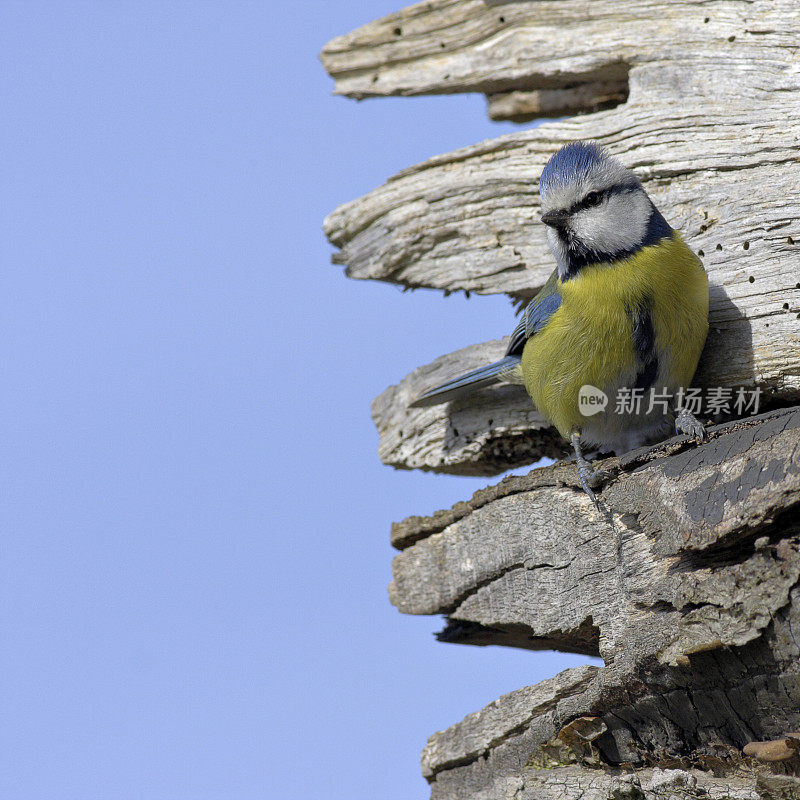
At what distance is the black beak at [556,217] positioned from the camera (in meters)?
3.48

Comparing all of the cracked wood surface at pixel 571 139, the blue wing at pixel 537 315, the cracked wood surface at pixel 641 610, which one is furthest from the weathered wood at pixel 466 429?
the cracked wood surface at pixel 641 610

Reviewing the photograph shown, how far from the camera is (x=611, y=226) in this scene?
3467 mm

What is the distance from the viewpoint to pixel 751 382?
3.55 meters

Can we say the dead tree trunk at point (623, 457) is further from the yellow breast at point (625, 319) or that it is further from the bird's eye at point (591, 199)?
the bird's eye at point (591, 199)

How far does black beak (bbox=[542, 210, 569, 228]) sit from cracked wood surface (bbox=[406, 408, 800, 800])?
3.10ft

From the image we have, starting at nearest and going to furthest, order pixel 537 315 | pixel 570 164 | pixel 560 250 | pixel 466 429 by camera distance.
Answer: pixel 570 164 → pixel 560 250 → pixel 537 315 → pixel 466 429

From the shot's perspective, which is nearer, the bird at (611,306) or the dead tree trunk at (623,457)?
the dead tree trunk at (623,457)

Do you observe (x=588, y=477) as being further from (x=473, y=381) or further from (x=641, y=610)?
(x=473, y=381)

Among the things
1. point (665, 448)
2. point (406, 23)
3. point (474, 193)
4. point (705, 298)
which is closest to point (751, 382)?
A: point (705, 298)

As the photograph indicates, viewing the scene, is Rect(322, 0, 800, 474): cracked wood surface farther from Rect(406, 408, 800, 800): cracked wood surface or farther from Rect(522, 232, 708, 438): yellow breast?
Rect(406, 408, 800, 800): cracked wood surface

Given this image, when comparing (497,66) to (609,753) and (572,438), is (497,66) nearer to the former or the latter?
(572,438)

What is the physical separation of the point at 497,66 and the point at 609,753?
3.25 meters

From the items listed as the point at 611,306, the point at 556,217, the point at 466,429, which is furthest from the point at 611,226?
the point at 466,429

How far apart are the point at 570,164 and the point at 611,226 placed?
0.28 m
